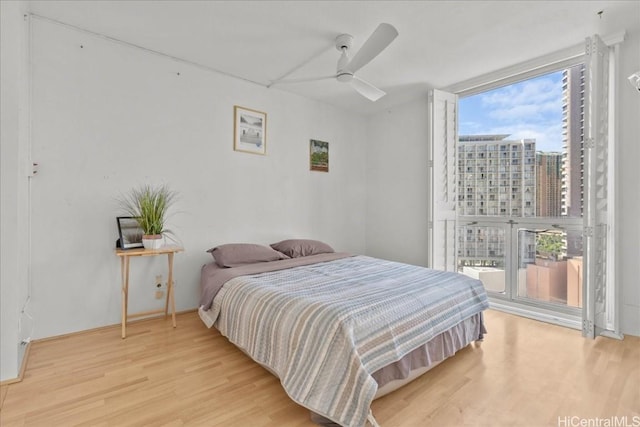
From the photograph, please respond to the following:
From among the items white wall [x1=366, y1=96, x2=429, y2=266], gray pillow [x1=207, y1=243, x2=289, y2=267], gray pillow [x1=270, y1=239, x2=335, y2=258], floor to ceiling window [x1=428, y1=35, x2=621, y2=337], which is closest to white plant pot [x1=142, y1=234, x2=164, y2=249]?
gray pillow [x1=207, y1=243, x2=289, y2=267]

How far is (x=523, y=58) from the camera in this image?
9.68 feet

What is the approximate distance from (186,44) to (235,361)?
2762mm

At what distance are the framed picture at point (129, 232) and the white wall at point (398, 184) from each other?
317 centimetres

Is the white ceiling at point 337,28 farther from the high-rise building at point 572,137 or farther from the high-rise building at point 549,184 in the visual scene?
the high-rise building at point 549,184

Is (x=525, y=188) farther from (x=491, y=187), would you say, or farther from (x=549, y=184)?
(x=491, y=187)

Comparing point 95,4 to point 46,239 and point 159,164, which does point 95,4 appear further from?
point 46,239

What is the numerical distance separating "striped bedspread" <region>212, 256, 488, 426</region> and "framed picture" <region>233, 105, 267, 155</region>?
66.9 inches

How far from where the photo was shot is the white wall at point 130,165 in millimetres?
2387

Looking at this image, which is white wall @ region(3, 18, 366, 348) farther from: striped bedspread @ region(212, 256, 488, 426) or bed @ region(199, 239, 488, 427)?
striped bedspread @ region(212, 256, 488, 426)

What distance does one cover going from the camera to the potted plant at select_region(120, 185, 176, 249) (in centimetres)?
253

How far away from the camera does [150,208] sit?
2541 millimetres

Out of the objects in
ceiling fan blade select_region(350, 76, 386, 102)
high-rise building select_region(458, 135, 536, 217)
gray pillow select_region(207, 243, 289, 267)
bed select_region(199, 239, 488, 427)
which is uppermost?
ceiling fan blade select_region(350, 76, 386, 102)

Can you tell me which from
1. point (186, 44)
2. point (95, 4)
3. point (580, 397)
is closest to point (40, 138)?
point (95, 4)

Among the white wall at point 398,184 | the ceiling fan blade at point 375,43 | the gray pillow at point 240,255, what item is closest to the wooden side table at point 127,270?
the gray pillow at point 240,255
